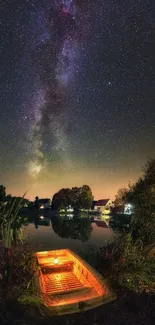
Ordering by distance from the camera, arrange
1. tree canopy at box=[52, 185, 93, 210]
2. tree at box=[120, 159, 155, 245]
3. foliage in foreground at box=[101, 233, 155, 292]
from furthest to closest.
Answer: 1. tree canopy at box=[52, 185, 93, 210]
2. tree at box=[120, 159, 155, 245]
3. foliage in foreground at box=[101, 233, 155, 292]

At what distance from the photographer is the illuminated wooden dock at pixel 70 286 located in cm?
881

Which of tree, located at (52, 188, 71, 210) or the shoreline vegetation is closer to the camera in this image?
the shoreline vegetation

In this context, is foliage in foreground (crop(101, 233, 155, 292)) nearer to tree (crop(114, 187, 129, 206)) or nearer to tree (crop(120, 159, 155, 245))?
tree (crop(120, 159, 155, 245))

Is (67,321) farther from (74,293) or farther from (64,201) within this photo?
(64,201)

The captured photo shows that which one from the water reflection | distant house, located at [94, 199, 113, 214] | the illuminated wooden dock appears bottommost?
the illuminated wooden dock

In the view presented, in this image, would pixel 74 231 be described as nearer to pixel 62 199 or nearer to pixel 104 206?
pixel 62 199

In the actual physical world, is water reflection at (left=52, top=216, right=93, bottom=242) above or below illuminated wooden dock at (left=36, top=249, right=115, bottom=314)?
above

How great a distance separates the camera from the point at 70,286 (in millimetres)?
10836

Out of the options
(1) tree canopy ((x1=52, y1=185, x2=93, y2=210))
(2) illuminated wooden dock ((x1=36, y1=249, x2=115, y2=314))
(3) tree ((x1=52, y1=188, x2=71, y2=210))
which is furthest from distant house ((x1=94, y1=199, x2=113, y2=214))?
(2) illuminated wooden dock ((x1=36, y1=249, x2=115, y2=314))

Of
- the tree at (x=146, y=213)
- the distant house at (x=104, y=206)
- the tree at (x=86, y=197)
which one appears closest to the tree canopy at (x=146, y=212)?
the tree at (x=146, y=213)

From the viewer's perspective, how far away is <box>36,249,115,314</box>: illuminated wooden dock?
881 cm

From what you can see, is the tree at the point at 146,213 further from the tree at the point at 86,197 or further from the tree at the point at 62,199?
the tree at the point at 62,199

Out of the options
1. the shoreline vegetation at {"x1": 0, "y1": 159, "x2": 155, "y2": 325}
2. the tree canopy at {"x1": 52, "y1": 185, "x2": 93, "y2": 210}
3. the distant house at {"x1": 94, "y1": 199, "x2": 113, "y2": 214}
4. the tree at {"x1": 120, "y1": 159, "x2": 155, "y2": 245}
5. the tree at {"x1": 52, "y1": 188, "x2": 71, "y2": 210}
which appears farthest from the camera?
the distant house at {"x1": 94, "y1": 199, "x2": 113, "y2": 214}

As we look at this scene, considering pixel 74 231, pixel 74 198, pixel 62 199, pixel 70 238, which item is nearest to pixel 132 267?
pixel 70 238
